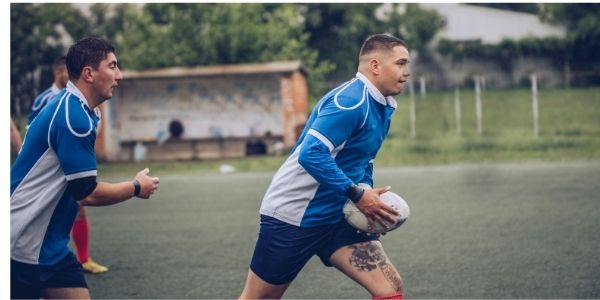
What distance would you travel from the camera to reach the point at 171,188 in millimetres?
14273

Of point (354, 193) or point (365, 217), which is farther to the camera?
point (365, 217)

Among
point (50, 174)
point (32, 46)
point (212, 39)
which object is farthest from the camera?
point (212, 39)

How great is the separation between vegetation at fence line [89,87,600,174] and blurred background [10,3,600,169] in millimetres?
53

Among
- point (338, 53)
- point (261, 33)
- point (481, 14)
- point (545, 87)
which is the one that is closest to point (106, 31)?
point (338, 53)

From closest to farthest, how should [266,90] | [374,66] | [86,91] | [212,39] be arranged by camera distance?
[86,91], [374,66], [266,90], [212,39]

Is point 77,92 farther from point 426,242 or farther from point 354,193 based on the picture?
point 426,242

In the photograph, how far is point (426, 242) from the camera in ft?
25.9

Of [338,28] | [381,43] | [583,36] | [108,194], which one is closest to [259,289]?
[108,194]

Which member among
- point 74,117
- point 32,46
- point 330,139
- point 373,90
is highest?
point 32,46

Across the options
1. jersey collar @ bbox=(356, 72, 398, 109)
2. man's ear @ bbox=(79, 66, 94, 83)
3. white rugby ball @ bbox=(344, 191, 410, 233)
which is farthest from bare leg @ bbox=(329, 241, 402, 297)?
man's ear @ bbox=(79, 66, 94, 83)

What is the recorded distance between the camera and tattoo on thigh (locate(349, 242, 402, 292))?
3975 mm

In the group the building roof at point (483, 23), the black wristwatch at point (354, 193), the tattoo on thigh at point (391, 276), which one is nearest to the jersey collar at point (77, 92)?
the black wristwatch at point (354, 193)

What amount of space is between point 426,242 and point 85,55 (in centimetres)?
496

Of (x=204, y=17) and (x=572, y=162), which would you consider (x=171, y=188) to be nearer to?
(x=572, y=162)
